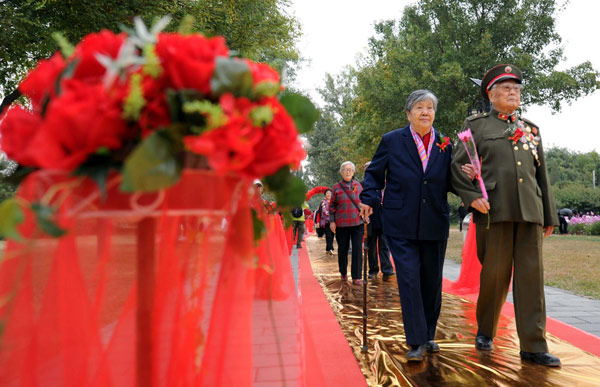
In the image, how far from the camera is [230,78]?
1124 millimetres

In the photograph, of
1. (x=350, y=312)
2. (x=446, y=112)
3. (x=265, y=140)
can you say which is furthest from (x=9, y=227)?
(x=446, y=112)

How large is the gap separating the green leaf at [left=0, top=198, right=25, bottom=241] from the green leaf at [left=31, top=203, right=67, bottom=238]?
0.03 metres

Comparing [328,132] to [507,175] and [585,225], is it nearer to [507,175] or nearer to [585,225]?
[585,225]

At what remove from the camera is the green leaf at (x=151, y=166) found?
3.37ft

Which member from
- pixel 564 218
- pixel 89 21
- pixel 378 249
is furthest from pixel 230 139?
pixel 564 218

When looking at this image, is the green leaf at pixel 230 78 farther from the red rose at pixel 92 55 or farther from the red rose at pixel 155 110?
the red rose at pixel 92 55

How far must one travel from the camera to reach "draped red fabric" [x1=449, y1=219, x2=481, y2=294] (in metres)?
5.70

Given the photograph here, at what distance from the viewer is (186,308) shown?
136 cm

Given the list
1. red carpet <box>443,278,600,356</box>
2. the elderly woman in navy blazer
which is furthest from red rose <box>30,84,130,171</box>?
Answer: red carpet <box>443,278,600,356</box>

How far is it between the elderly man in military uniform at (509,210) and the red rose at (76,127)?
287 centimetres

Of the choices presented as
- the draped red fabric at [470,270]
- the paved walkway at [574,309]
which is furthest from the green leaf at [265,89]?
the draped red fabric at [470,270]

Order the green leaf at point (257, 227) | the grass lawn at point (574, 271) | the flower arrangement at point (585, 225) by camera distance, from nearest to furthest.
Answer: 1. the green leaf at point (257, 227)
2. the grass lawn at point (574, 271)
3. the flower arrangement at point (585, 225)

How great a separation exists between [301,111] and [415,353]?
2.43m

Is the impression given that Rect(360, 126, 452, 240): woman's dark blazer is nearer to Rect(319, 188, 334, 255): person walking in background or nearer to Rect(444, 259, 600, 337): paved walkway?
Rect(444, 259, 600, 337): paved walkway
